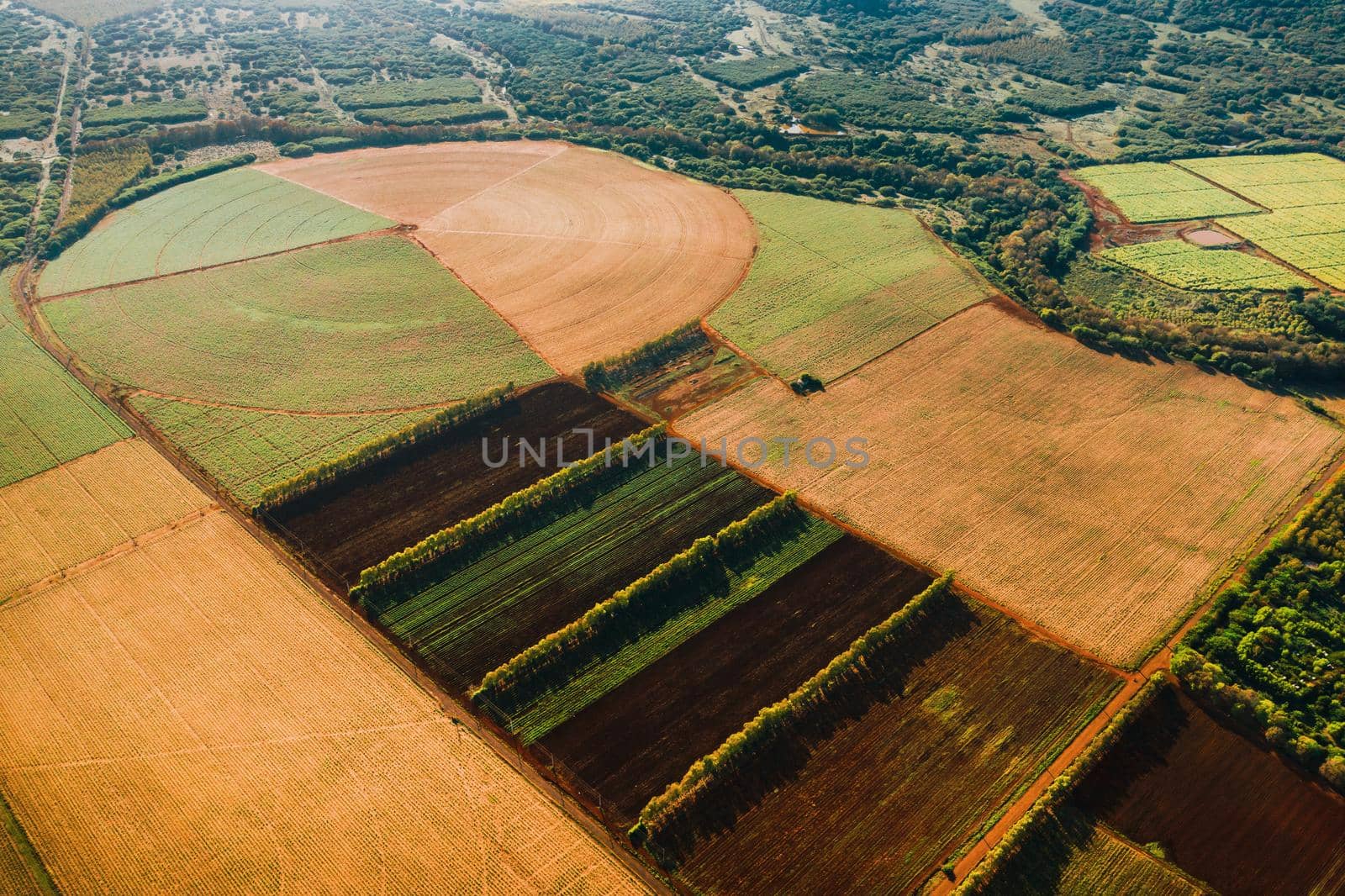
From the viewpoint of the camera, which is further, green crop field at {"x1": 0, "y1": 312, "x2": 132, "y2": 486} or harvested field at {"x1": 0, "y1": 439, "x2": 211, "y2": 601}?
green crop field at {"x1": 0, "y1": 312, "x2": 132, "y2": 486}

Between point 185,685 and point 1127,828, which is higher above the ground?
point 1127,828

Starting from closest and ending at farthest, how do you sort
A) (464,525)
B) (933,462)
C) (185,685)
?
(185,685) < (464,525) < (933,462)

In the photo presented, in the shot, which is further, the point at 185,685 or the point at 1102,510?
the point at 1102,510

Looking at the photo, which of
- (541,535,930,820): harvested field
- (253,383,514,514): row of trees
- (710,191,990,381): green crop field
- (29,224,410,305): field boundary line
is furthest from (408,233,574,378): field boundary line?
(541,535,930,820): harvested field

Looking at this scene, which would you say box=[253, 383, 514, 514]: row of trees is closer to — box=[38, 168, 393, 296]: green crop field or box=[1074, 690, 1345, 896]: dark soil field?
box=[38, 168, 393, 296]: green crop field

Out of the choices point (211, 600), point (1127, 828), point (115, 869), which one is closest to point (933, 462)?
point (1127, 828)

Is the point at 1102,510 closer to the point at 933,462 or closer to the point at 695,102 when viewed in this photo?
the point at 933,462
